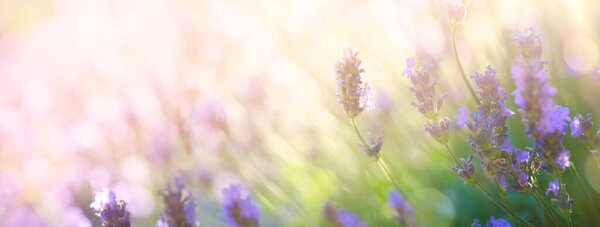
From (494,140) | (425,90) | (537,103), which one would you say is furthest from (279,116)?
(537,103)

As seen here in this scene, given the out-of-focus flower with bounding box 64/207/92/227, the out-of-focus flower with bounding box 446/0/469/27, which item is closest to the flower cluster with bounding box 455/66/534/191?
the out-of-focus flower with bounding box 446/0/469/27

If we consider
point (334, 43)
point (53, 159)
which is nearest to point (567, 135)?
point (334, 43)

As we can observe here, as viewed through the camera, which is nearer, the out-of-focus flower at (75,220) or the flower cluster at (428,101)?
the flower cluster at (428,101)

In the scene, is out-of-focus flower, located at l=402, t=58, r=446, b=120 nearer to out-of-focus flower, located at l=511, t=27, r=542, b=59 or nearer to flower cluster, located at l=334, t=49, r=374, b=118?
flower cluster, located at l=334, t=49, r=374, b=118

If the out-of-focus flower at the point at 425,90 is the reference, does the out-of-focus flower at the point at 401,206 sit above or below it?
below

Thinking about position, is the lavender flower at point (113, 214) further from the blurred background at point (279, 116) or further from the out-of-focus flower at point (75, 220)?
the blurred background at point (279, 116)

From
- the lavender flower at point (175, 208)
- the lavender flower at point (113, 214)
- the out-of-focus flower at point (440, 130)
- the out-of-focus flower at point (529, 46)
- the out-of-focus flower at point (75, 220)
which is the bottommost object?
the out-of-focus flower at point (529, 46)

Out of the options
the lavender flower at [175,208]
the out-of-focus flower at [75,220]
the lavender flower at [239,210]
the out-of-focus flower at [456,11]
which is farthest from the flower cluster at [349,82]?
the out-of-focus flower at [75,220]
